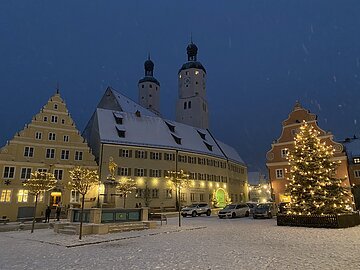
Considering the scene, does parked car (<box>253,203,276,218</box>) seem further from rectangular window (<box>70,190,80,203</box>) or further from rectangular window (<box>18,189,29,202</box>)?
rectangular window (<box>18,189,29,202</box>)

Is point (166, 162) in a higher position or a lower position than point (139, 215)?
higher

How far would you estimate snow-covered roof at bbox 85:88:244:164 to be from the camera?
45.4m

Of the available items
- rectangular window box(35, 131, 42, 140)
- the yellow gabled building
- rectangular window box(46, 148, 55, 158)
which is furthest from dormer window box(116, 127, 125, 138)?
rectangular window box(35, 131, 42, 140)

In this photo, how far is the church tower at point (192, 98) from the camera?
79.4 meters

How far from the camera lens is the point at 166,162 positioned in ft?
159

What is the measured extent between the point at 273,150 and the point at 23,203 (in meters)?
34.0

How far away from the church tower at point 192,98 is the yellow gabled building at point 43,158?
1661 inches

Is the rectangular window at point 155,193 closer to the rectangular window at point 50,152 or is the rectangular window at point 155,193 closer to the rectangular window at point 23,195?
the rectangular window at point 50,152

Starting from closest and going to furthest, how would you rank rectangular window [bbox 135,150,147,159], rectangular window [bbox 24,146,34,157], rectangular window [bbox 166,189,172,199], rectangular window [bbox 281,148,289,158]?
1. rectangular window [bbox 24,146,34,157]
2. rectangular window [bbox 281,148,289,158]
3. rectangular window [bbox 135,150,147,159]
4. rectangular window [bbox 166,189,172,199]

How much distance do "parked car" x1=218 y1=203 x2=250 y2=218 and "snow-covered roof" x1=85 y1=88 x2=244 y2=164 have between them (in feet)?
59.2

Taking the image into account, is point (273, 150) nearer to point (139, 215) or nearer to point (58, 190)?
point (139, 215)

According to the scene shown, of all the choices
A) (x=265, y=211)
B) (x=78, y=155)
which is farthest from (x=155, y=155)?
(x=265, y=211)

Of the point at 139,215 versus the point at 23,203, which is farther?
the point at 23,203

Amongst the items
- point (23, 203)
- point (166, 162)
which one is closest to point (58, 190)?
point (23, 203)
